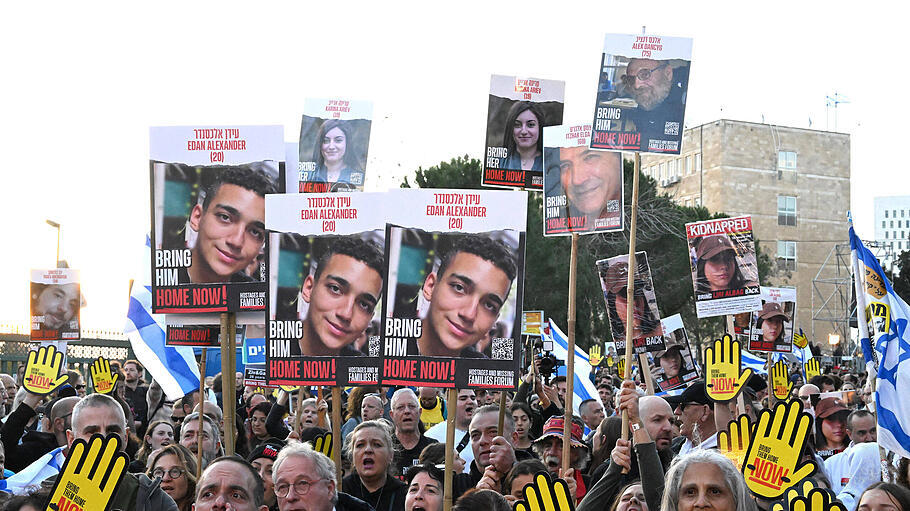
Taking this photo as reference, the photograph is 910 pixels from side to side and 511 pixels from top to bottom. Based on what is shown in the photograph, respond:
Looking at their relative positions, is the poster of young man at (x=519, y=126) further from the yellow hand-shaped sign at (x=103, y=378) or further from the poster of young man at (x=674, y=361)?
the yellow hand-shaped sign at (x=103, y=378)

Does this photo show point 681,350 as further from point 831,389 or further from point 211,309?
point 211,309

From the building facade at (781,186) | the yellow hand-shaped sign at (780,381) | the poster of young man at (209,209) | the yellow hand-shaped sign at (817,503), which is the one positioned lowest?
the yellow hand-shaped sign at (780,381)

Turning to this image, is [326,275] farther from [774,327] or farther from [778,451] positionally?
[774,327]

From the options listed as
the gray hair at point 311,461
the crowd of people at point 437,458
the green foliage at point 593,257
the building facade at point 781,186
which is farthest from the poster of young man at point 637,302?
the building facade at point 781,186

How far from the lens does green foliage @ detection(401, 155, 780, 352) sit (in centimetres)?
4422

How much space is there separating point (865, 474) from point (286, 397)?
524cm

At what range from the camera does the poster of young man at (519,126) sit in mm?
10281

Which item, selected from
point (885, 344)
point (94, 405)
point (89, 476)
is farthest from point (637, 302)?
point (89, 476)

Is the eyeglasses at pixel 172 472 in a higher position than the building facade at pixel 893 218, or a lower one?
lower

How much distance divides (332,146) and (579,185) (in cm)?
413

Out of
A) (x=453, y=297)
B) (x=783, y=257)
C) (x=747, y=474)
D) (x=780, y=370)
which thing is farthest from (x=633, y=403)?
(x=783, y=257)

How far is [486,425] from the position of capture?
27.7 feet

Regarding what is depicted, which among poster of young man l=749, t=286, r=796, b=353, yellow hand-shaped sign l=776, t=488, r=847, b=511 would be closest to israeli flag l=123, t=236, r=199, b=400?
yellow hand-shaped sign l=776, t=488, r=847, b=511

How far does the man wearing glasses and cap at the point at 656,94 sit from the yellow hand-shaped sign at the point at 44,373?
19.5 ft
